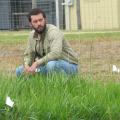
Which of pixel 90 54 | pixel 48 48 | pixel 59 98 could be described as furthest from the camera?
pixel 90 54

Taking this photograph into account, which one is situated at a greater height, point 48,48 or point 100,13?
point 100,13

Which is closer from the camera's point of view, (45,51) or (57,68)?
(57,68)

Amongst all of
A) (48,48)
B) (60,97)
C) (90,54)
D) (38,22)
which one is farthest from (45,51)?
(90,54)

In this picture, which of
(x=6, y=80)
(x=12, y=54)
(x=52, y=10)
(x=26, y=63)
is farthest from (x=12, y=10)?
(x=6, y=80)

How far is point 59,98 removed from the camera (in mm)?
5293

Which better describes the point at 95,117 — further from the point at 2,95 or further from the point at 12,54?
the point at 12,54

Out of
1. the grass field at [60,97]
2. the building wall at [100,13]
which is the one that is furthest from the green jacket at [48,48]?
the building wall at [100,13]

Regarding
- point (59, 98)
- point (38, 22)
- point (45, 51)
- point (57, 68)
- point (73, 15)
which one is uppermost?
point (38, 22)

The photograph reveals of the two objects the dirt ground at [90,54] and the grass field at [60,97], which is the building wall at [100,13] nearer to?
the dirt ground at [90,54]

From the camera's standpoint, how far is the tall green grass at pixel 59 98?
5059mm

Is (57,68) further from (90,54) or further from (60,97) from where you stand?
(90,54)

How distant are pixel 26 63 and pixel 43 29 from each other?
18.3 inches

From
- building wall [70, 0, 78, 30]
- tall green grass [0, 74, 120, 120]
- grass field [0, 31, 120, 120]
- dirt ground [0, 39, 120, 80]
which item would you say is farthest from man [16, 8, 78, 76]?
building wall [70, 0, 78, 30]

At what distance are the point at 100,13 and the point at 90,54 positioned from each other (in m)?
10.2
